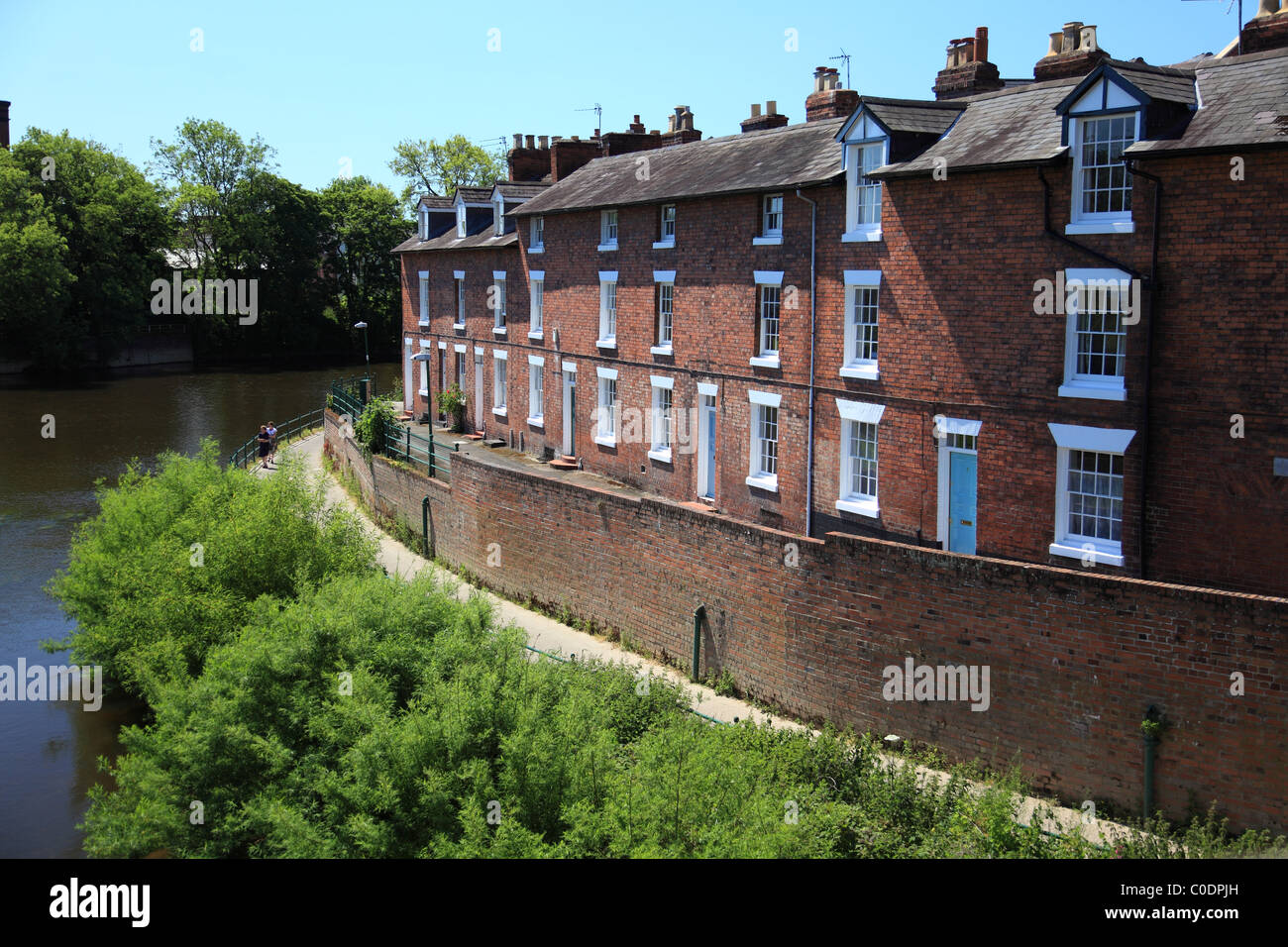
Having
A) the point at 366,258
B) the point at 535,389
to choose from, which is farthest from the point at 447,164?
the point at 535,389

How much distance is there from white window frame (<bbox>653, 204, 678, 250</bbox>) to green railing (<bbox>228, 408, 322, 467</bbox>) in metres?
18.4

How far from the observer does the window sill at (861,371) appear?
19.9 meters

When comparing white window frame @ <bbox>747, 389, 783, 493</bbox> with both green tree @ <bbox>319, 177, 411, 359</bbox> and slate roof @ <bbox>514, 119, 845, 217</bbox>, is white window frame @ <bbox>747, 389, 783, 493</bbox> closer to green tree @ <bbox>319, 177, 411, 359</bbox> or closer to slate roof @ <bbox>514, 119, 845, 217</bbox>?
slate roof @ <bbox>514, 119, 845, 217</bbox>

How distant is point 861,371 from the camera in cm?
2019

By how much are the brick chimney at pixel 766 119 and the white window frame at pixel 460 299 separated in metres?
13.1

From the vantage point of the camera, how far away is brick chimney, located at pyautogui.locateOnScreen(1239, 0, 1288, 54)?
17188 millimetres

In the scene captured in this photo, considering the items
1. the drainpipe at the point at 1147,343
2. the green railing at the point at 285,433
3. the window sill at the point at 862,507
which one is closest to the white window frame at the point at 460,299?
the green railing at the point at 285,433

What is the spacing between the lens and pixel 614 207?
27312 millimetres

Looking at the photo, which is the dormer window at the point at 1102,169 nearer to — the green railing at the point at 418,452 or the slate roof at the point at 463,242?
the green railing at the point at 418,452

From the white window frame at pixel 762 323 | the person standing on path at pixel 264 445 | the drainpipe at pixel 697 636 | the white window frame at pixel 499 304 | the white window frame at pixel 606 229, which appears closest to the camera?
the drainpipe at pixel 697 636

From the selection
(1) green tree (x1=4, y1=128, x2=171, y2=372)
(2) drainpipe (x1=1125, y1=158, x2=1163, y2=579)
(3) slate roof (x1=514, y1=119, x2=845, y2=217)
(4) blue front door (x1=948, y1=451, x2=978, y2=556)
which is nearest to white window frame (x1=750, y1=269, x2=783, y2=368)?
(3) slate roof (x1=514, y1=119, x2=845, y2=217)

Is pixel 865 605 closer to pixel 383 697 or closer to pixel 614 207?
pixel 383 697

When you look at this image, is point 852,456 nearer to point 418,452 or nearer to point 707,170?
point 707,170

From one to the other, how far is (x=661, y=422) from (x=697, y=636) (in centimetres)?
868
